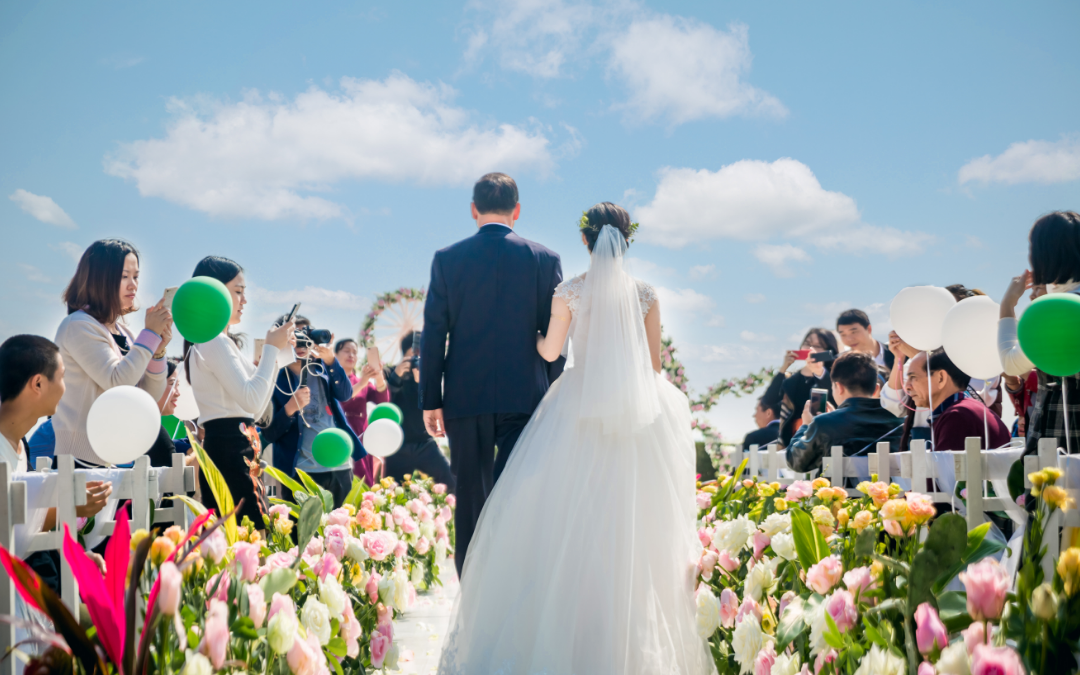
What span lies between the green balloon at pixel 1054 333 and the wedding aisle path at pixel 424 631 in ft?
7.61

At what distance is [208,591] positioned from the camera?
183 centimetres

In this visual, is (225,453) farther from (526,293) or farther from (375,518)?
(526,293)

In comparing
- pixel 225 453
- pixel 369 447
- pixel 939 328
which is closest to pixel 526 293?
pixel 225 453

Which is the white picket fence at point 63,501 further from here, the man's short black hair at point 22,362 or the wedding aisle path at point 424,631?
the wedding aisle path at point 424,631

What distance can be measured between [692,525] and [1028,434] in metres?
1.29

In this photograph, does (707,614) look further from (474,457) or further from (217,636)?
(217,636)

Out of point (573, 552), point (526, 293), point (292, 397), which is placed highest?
point (526, 293)

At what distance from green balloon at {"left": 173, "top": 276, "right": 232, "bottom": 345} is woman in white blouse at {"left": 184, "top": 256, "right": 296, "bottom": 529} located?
372 millimetres

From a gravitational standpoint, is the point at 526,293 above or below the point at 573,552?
above

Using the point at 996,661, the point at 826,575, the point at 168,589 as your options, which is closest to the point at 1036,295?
the point at 826,575

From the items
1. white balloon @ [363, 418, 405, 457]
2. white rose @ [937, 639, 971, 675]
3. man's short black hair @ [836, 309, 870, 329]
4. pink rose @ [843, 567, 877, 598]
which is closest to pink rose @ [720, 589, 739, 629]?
pink rose @ [843, 567, 877, 598]

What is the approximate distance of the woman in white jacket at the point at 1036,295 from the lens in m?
2.66

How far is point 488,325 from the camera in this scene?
11.8 feet

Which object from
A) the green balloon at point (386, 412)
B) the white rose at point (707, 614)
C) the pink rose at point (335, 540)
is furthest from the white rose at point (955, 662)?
the green balloon at point (386, 412)
